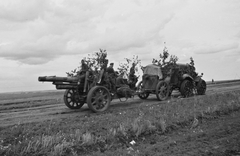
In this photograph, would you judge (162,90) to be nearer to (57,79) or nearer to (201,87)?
(201,87)

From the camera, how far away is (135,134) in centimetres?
571

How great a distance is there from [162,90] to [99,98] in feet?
15.5

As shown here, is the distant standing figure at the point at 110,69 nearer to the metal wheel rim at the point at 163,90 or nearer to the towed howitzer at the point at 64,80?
the towed howitzer at the point at 64,80

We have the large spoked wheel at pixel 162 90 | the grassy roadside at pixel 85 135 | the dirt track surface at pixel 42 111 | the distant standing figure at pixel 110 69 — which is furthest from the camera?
the large spoked wheel at pixel 162 90

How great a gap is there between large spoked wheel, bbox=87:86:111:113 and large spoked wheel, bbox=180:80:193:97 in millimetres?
5646

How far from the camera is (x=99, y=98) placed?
9062 millimetres

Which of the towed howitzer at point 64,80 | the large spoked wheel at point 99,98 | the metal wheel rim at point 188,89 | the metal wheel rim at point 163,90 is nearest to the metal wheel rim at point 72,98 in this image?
the towed howitzer at point 64,80

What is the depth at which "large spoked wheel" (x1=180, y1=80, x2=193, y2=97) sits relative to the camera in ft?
43.0

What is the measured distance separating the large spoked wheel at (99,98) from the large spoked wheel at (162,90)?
3.77m

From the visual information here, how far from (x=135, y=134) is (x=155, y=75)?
7.39 m

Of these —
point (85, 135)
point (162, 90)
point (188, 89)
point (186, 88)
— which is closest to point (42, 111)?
point (85, 135)

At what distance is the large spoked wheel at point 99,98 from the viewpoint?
346 inches

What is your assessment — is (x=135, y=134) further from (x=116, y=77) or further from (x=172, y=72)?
(x=172, y=72)

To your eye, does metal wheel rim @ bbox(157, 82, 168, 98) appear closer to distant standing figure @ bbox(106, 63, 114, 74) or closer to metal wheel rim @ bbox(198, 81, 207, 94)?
metal wheel rim @ bbox(198, 81, 207, 94)
